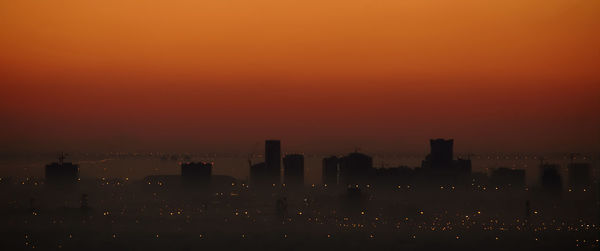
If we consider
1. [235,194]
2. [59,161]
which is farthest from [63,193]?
[235,194]

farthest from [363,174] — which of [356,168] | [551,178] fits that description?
[551,178]

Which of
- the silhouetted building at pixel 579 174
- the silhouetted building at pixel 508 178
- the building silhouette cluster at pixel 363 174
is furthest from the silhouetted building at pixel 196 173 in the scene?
the silhouetted building at pixel 579 174

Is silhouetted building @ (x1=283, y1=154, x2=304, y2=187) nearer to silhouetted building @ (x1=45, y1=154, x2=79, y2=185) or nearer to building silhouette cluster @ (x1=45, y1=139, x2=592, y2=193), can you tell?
building silhouette cluster @ (x1=45, y1=139, x2=592, y2=193)

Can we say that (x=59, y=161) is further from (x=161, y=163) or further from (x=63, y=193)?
(x=161, y=163)

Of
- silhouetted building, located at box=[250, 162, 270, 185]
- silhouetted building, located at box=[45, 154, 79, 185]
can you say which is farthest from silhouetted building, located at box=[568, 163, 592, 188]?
silhouetted building, located at box=[45, 154, 79, 185]

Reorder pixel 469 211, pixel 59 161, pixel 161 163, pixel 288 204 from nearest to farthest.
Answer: pixel 469 211 < pixel 288 204 < pixel 59 161 < pixel 161 163

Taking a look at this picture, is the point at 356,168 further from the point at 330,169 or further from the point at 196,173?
the point at 196,173

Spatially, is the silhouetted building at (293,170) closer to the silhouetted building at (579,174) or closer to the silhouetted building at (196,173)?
the silhouetted building at (196,173)
